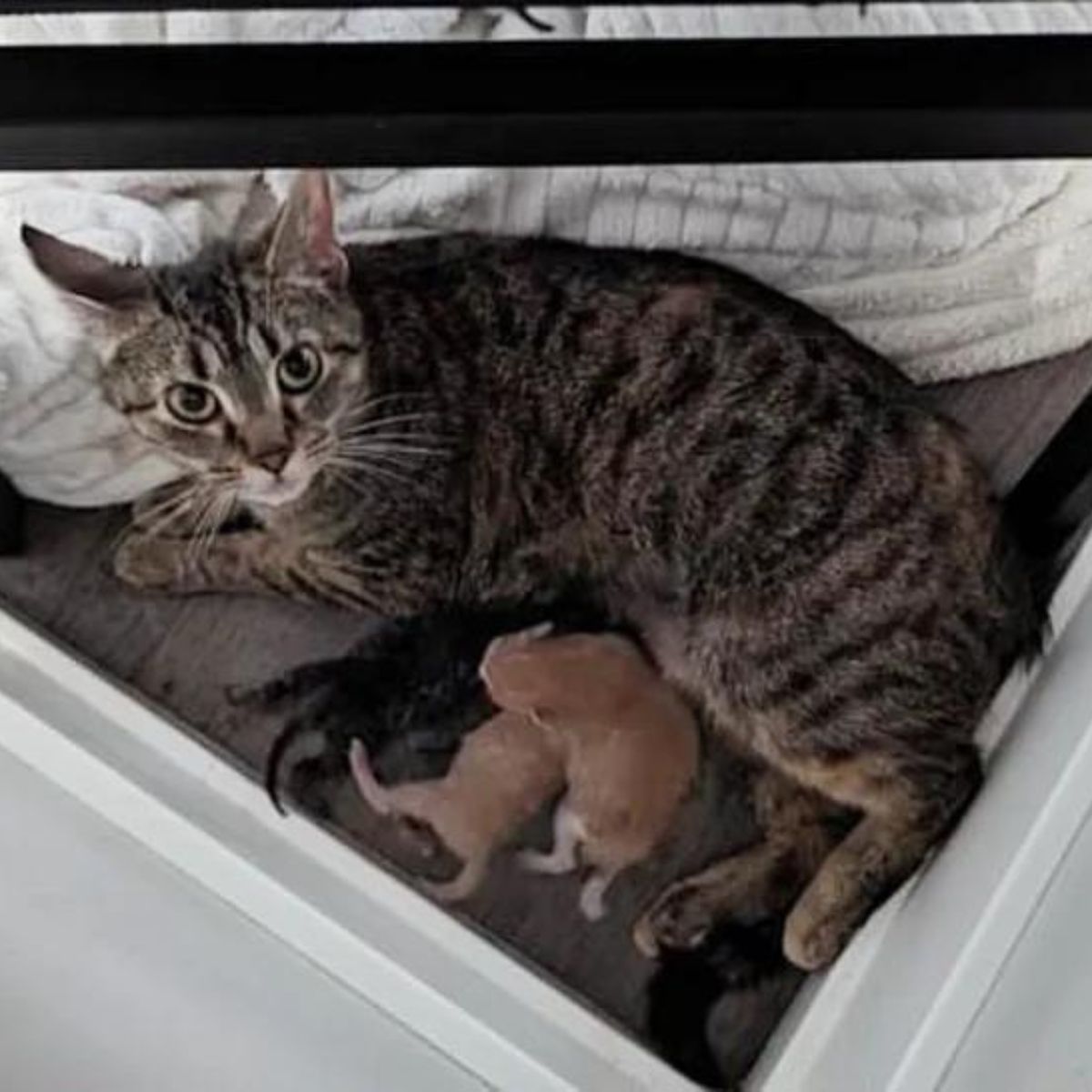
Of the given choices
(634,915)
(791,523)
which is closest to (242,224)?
(791,523)

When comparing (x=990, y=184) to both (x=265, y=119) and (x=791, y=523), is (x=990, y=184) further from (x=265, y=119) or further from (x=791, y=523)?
(x=265, y=119)

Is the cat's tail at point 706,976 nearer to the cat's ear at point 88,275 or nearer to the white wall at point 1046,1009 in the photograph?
the white wall at point 1046,1009

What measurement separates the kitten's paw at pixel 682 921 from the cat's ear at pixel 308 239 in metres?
0.42

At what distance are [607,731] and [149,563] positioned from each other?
0.30 meters

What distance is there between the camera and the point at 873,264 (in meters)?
1.48

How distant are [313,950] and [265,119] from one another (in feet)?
2.20

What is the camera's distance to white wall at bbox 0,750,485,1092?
4.39 ft

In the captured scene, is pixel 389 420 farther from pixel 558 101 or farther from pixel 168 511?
pixel 558 101

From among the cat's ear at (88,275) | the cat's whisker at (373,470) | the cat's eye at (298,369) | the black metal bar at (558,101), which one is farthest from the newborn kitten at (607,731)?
the black metal bar at (558,101)

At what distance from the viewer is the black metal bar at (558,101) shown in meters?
0.82

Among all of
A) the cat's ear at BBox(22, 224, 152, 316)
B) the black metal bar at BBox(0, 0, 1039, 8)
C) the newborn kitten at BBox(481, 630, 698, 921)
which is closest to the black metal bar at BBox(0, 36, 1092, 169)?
the black metal bar at BBox(0, 0, 1039, 8)

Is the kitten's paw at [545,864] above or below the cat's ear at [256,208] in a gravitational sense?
A: below

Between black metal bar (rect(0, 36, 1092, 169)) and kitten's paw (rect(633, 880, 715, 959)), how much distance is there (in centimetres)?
69

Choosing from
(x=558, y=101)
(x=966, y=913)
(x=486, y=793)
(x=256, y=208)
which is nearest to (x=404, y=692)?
(x=486, y=793)
